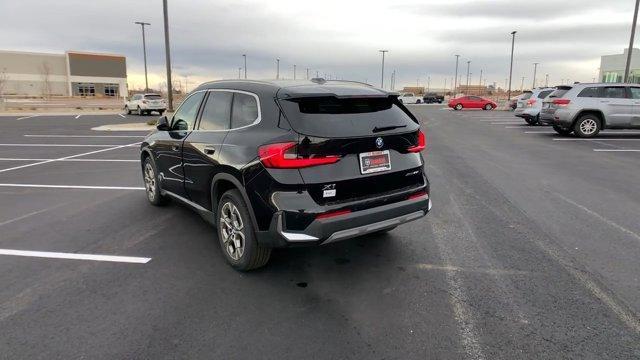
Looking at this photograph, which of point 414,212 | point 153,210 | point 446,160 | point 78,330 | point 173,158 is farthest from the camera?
point 446,160

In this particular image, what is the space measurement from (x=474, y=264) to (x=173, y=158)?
143 inches

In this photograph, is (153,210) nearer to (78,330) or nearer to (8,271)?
(8,271)

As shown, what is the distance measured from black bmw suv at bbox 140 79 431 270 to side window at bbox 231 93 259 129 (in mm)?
13

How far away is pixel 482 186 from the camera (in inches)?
298

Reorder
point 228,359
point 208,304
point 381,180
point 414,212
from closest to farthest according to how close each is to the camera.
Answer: point 228,359, point 208,304, point 381,180, point 414,212

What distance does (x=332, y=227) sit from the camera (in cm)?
361

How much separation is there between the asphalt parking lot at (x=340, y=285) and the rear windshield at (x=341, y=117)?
52.7 inches

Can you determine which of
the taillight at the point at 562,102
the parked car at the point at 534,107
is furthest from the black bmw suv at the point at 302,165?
the parked car at the point at 534,107

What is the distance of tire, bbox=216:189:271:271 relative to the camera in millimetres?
3947

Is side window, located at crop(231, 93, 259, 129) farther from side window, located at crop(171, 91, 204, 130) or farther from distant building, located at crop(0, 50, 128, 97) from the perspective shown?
distant building, located at crop(0, 50, 128, 97)

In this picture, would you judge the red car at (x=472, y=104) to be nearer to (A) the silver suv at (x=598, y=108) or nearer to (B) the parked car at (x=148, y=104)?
(B) the parked car at (x=148, y=104)

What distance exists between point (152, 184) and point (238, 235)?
283 centimetres

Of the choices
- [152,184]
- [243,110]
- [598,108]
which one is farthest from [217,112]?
[598,108]

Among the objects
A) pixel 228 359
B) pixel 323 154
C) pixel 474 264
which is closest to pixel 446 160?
pixel 474 264
